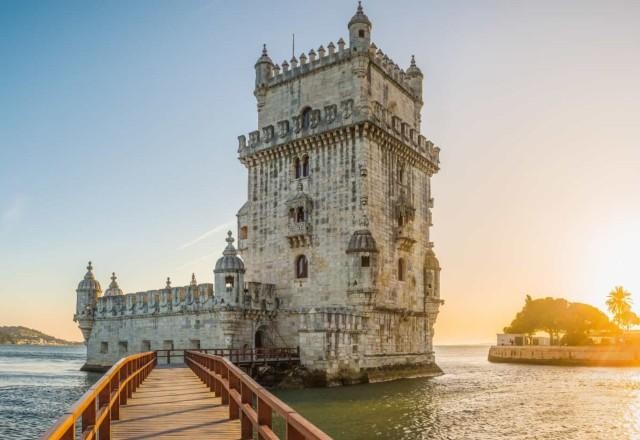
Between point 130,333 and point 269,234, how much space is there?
1393 cm

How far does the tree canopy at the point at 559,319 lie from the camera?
96938 millimetres

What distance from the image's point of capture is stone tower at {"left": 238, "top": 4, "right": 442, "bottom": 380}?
4012 centimetres

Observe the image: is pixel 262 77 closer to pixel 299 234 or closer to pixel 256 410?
pixel 299 234

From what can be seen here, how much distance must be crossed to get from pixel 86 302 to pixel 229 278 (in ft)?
63.3

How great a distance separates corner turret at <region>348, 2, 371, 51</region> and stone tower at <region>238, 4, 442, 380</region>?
82 mm

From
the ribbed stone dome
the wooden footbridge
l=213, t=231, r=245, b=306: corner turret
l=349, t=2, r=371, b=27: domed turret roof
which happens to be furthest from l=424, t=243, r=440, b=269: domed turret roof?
the wooden footbridge

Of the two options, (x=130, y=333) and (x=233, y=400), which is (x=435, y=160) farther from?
(x=233, y=400)

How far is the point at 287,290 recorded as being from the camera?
43.9 metres

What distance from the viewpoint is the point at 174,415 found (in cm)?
1373

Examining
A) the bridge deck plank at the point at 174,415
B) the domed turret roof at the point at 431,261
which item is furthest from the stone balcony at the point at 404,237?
the bridge deck plank at the point at 174,415

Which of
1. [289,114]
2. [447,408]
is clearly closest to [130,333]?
[289,114]

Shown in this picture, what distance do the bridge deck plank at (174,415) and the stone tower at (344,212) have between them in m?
19.0

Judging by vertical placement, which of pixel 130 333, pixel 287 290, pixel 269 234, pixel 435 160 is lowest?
pixel 130 333

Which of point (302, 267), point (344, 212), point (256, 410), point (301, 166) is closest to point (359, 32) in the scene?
point (301, 166)
